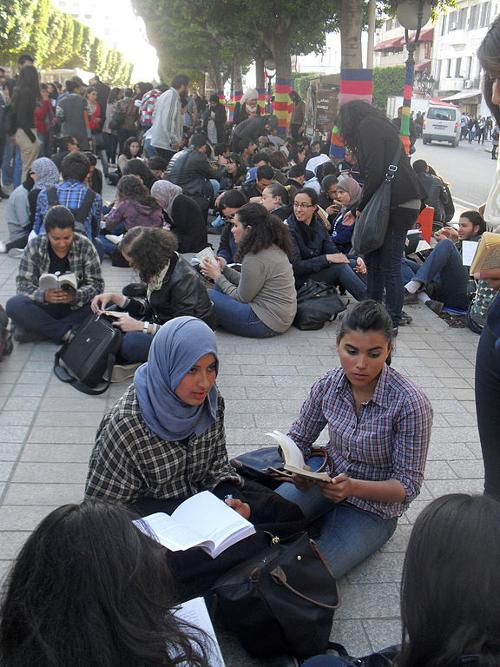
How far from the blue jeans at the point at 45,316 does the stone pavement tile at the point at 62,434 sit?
137cm

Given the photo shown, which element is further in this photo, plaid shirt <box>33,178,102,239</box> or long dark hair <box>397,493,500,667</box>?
plaid shirt <box>33,178,102,239</box>

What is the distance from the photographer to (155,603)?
162 centimetres

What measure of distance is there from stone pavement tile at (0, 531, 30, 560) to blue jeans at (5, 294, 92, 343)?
8.46ft

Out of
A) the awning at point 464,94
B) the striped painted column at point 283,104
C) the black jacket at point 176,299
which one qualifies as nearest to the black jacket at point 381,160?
the black jacket at point 176,299

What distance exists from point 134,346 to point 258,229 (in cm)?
155

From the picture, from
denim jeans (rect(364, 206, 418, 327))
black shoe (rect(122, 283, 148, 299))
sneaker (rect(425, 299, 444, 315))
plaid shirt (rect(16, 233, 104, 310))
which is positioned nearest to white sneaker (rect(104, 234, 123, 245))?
plaid shirt (rect(16, 233, 104, 310))

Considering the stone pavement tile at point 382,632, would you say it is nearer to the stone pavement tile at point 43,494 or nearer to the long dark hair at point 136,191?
the stone pavement tile at point 43,494

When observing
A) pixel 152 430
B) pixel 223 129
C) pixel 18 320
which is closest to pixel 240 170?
pixel 18 320

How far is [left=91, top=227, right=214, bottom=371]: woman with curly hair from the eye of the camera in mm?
5312

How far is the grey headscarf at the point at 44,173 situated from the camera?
8.27 m

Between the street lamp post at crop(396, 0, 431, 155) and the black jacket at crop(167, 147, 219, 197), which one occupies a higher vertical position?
the street lamp post at crop(396, 0, 431, 155)

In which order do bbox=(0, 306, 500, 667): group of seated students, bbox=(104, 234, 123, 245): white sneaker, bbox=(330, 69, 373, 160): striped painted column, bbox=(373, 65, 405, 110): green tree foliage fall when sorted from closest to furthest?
bbox=(0, 306, 500, 667): group of seated students
bbox=(104, 234, 123, 245): white sneaker
bbox=(330, 69, 373, 160): striped painted column
bbox=(373, 65, 405, 110): green tree foliage

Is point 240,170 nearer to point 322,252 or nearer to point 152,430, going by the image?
point 322,252

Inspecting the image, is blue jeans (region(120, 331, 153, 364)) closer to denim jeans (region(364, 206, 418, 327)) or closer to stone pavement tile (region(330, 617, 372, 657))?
denim jeans (region(364, 206, 418, 327))
